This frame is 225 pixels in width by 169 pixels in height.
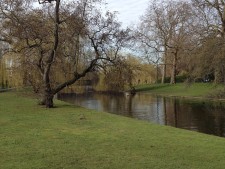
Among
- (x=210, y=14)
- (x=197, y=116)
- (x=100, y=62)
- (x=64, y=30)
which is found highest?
(x=210, y=14)

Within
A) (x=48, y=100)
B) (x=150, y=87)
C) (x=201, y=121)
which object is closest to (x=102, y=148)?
(x=201, y=121)

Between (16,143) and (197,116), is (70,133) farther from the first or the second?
(197,116)

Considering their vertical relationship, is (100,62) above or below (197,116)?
above

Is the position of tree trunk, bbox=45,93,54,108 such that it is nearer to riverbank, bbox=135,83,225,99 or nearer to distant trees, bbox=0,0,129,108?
distant trees, bbox=0,0,129,108

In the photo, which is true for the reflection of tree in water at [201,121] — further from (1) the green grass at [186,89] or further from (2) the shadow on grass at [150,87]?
(2) the shadow on grass at [150,87]

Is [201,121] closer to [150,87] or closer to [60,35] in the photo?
[60,35]

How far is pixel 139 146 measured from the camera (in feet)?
Answer: 34.7

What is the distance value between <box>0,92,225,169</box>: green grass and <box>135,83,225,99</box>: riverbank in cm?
2632

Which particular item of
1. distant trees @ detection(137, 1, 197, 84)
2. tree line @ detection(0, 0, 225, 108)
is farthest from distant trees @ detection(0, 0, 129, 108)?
distant trees @ detection(137, 1, 197, 84)

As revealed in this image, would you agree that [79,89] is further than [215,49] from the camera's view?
Yes

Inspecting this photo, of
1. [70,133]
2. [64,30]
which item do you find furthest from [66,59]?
[70,133]

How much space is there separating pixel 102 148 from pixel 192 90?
39901 millimetres

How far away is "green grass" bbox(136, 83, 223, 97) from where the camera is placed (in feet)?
138

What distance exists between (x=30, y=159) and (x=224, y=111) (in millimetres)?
21466
